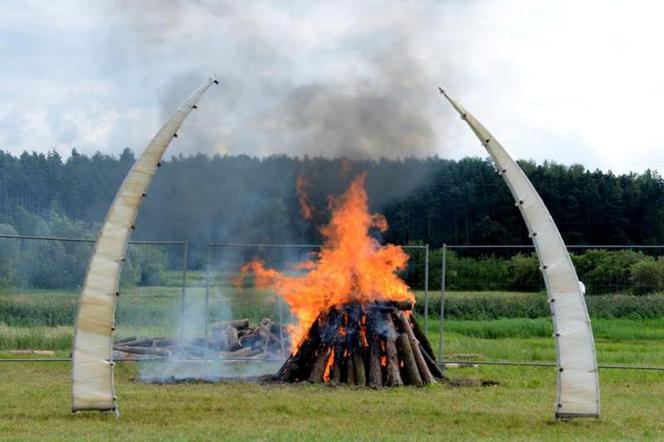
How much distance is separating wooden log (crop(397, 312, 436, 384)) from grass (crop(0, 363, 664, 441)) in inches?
25.8

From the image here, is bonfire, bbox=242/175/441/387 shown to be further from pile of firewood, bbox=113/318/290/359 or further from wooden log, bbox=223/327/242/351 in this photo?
wooden log, bbox=223/327/242/351

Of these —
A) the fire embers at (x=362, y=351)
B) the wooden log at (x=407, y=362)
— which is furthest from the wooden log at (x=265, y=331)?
the wooden log at (x=407, y=362)

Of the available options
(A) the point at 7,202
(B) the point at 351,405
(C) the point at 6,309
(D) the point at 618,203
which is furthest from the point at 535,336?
(A) the point at 7,202

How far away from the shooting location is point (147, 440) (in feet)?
38.4

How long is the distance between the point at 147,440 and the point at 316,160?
12.9 m

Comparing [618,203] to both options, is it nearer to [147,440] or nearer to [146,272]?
[146,272]

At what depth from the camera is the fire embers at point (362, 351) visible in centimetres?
1830

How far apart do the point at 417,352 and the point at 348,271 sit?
1.99m

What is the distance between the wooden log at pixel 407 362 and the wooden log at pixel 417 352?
0.13 m

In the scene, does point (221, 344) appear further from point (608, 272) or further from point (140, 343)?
point (608, 272)

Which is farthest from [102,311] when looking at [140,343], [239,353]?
[140,343]

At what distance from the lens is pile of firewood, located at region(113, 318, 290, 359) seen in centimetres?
2234

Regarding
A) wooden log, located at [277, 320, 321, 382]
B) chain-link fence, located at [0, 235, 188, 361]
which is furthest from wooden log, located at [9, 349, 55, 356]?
wooden log, located at [277, 320, 321, 382]

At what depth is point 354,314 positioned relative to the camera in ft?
61.6
